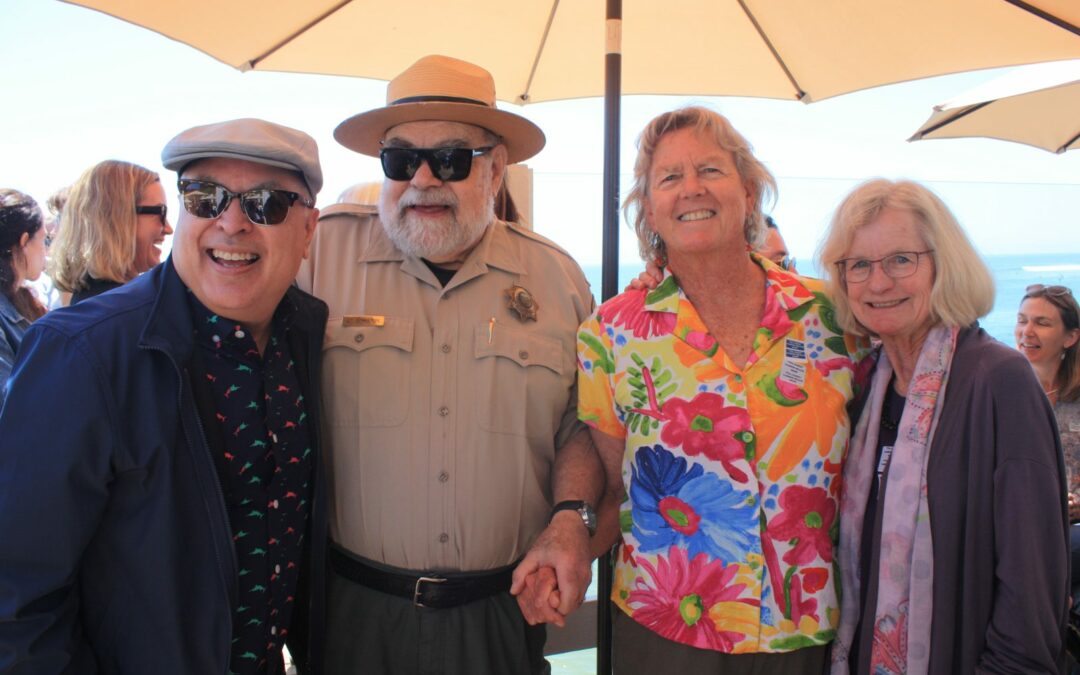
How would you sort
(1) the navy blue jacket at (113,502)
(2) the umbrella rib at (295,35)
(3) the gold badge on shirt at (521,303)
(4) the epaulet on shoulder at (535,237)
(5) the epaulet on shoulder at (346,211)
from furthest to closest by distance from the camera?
(2) the umbrella rib at (295,35) → (4) the epaulet on shoulder at (535,237) → (5) the epaulet on shoulder at (346,211) → (3) the gold badge on shirt at (521,303) → (1) the navy blue jacket at (113,502)

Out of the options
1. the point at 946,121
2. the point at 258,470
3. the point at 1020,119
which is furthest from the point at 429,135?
the point at 1020,119

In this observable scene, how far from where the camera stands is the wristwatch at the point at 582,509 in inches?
77.9

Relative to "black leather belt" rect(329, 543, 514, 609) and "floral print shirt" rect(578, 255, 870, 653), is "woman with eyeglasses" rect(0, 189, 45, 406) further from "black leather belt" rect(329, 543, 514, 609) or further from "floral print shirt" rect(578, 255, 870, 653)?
"floral print shirt" rect(578, 255, 870, 653)

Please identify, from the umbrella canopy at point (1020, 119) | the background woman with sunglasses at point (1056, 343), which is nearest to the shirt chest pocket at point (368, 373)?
the background woman with sunglasses at point (1056, 343)

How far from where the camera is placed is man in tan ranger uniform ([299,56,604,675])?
2.00 meters

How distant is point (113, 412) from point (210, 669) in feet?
1.95

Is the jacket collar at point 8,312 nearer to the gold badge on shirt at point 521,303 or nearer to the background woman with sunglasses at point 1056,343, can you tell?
the gold badge on shirt at point 521,303

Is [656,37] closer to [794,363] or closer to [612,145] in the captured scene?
[612,145]

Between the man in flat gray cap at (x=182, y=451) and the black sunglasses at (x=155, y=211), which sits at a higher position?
the black sunglasses at (x=155, y=211)

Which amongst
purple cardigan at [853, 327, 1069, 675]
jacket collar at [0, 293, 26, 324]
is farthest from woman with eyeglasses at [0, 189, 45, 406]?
purple cardigan at [853, 327, 1069, 675]

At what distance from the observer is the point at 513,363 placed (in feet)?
7.06

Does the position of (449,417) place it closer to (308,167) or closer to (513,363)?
(513,363)

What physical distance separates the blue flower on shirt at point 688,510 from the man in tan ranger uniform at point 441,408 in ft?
0.61

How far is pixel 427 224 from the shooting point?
213 centimetres
